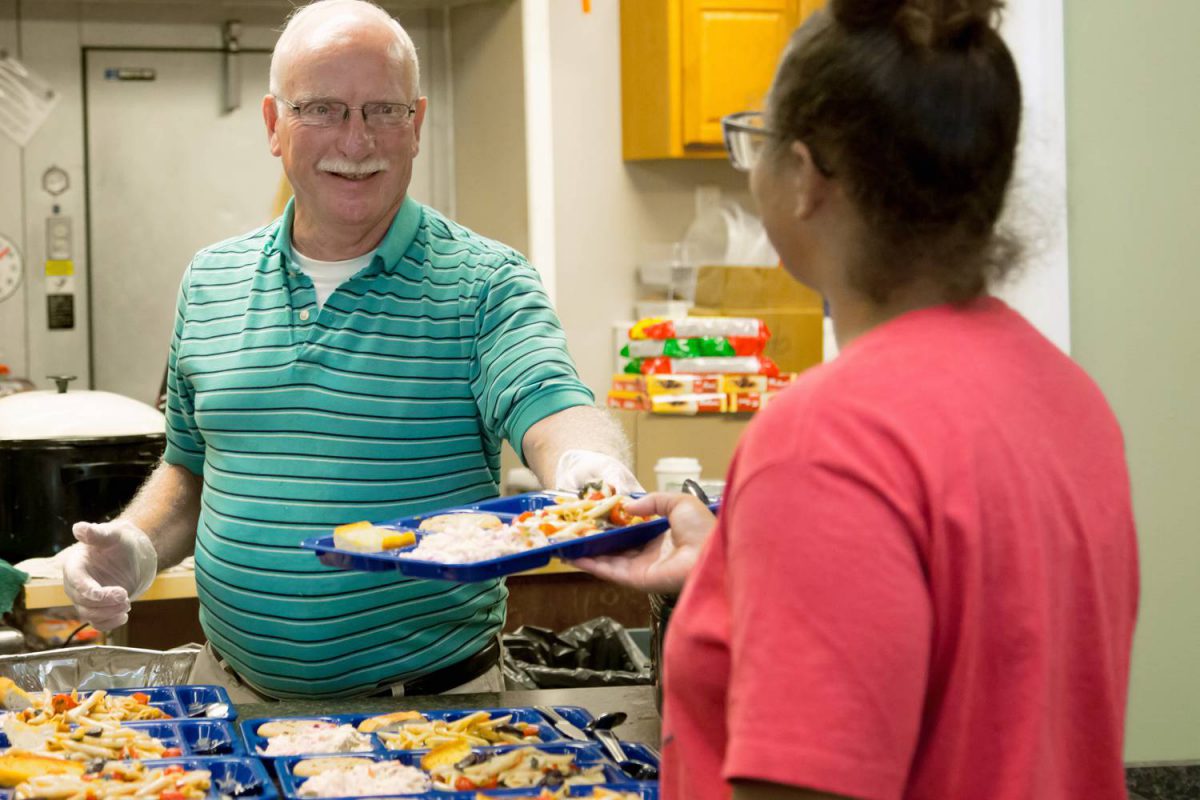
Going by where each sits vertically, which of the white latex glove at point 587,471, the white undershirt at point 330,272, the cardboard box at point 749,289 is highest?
the cardboard box at point 749,289

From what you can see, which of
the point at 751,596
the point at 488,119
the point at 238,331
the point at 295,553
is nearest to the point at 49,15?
the point at 488,119

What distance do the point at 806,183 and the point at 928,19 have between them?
0.13 meters

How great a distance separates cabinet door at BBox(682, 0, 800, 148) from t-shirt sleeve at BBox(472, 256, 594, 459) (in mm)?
2578

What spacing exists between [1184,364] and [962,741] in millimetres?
1781

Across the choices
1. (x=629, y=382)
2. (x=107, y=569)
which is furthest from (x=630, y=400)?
(x=107, y=569)

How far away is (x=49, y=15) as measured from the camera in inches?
182

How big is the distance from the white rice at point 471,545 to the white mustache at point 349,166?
0.75 meters

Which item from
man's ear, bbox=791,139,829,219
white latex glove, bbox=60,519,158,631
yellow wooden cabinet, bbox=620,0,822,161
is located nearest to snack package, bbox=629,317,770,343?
yellow wooden cabinet, bbox=620,0,822,161

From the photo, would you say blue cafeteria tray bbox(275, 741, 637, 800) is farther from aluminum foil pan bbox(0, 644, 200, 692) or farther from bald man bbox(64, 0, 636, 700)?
aluminum foil pan bbox(0, 644, 200, 692)

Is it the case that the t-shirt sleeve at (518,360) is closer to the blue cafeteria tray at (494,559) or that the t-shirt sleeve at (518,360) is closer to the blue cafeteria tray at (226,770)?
the blue cafeteria tray at (494,559)

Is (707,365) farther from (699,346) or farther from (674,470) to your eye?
(674,470)

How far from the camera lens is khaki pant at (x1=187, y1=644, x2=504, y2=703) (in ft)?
7.09

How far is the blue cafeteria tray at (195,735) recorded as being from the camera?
1638 millimetres

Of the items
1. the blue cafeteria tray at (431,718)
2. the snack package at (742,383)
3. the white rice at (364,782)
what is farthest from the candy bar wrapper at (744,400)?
the white rice at (364,782)
